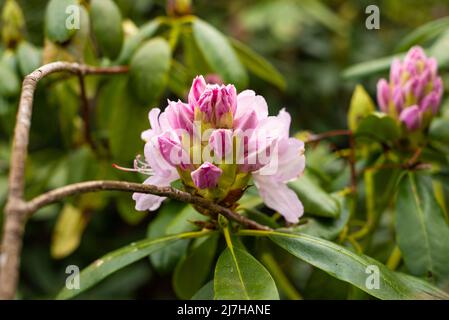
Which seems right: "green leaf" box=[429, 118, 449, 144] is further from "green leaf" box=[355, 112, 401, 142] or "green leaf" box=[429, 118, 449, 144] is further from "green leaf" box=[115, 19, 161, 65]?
"green leaf" box=[115, 19, 161, 65]

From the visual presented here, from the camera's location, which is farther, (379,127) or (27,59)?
(27,59)

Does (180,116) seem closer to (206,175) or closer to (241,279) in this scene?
(206,175)

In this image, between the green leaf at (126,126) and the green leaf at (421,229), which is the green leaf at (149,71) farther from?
the green leaf at (421,229)

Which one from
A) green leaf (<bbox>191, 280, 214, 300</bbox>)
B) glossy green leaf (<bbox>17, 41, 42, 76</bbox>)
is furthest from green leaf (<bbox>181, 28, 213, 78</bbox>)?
green leaf (<bbox>191, 280, 214, 300</bbox>)

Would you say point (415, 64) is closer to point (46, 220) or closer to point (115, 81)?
point (115, 81)

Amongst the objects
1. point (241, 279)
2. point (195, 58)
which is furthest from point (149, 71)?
point (241, 279)

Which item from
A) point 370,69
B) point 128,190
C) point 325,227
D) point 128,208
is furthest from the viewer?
point 128,208

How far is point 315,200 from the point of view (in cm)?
96

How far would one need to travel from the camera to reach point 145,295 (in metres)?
2.14

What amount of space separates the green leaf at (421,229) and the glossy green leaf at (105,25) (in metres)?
0.62

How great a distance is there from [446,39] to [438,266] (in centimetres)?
55

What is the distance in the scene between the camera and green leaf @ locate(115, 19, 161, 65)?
122cm

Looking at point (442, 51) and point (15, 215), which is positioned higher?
point (442, 51)

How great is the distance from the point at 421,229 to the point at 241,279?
387mm
